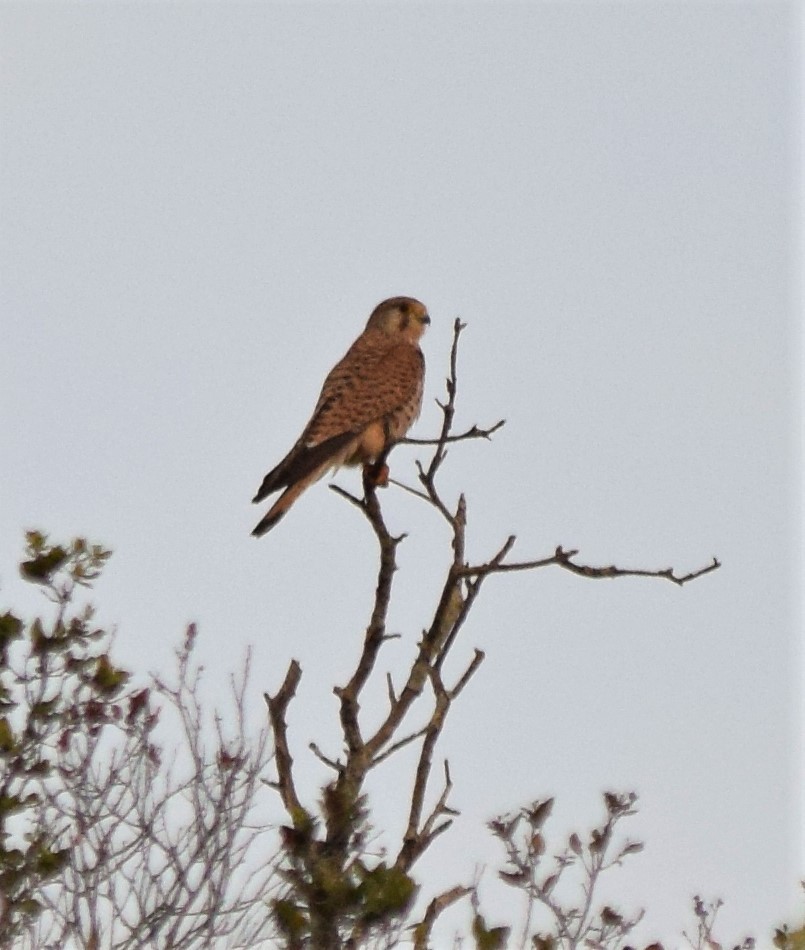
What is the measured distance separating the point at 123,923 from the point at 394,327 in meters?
3.40

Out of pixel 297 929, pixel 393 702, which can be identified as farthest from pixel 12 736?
pixel 297 929

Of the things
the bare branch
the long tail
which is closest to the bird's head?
the long tail

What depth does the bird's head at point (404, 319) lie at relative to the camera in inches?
276

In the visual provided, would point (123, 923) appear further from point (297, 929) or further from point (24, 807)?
point (297, 929)

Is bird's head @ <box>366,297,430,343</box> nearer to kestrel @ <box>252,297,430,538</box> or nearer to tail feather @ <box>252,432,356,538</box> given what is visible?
kestrel @ <box>252,297,430,538</box>

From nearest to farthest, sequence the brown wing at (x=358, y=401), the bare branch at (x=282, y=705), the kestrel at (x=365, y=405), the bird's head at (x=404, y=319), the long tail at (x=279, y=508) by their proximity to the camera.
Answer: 1. the bare branch at (x=282, y=705)
2. the long tail at (x=279, y=508)
3. the kestrel at (x=365, y=405)
4. the brown wing at (x=358, y=401)
5. the bird's head at (x=404, y=319)

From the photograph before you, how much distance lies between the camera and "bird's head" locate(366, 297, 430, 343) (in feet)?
23.0

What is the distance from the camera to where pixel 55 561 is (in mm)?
4121

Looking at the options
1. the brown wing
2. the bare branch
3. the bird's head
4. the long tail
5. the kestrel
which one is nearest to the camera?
the bare branch

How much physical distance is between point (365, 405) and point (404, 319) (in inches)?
41.9

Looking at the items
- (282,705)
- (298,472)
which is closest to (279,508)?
(298,472)

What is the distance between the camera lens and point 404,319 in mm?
7043

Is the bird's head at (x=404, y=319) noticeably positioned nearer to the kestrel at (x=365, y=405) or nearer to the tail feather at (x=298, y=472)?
the kestrel at (x=365, y=405)

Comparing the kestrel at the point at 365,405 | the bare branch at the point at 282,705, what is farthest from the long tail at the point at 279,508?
the bare branch at the point at 282,705
